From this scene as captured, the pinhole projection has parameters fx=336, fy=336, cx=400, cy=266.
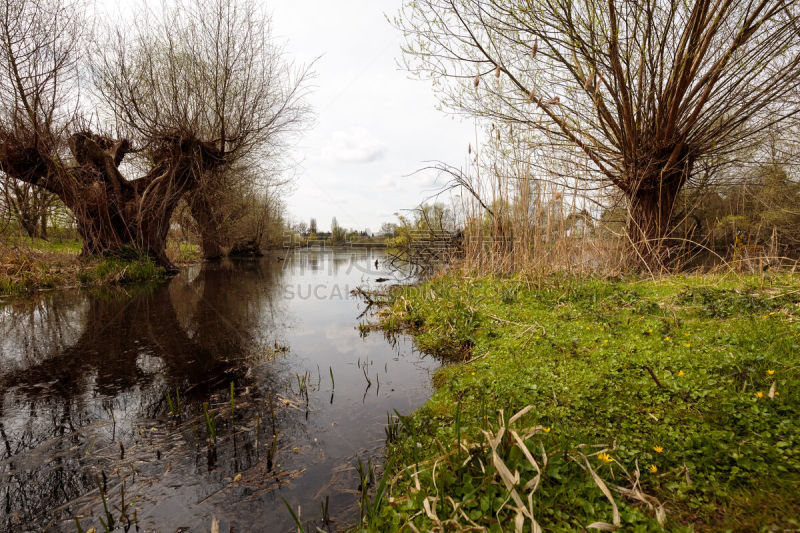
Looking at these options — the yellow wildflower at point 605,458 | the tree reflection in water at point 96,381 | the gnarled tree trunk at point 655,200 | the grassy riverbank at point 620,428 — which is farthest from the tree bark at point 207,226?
the yellow wildflower at point 605,458

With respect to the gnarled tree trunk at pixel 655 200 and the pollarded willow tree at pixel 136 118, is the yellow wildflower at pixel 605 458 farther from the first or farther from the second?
the pollarded willow tree at pixel 136 118

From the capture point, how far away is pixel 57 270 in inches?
272

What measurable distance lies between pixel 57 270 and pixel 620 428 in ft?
31.9

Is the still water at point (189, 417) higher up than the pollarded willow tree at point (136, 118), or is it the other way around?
the pollarded willow tree at point (136, 118)

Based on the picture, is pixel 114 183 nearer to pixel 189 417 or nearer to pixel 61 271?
pixel 61 271

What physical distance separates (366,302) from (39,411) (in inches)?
174

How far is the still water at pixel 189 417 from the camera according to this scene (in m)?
1.40

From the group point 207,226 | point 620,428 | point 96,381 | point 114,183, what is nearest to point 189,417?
point 96,381

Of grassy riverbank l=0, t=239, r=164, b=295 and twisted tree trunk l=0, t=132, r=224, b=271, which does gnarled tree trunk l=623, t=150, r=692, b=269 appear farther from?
grassy riverbank l=0, t=239, r=164, b=295

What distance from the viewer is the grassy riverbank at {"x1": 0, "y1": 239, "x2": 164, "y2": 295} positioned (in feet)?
20.7

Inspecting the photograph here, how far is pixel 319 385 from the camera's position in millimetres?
2670

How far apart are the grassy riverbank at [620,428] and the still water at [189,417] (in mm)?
362

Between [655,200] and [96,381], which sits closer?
[96,381]

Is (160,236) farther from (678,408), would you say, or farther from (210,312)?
(678,408)
